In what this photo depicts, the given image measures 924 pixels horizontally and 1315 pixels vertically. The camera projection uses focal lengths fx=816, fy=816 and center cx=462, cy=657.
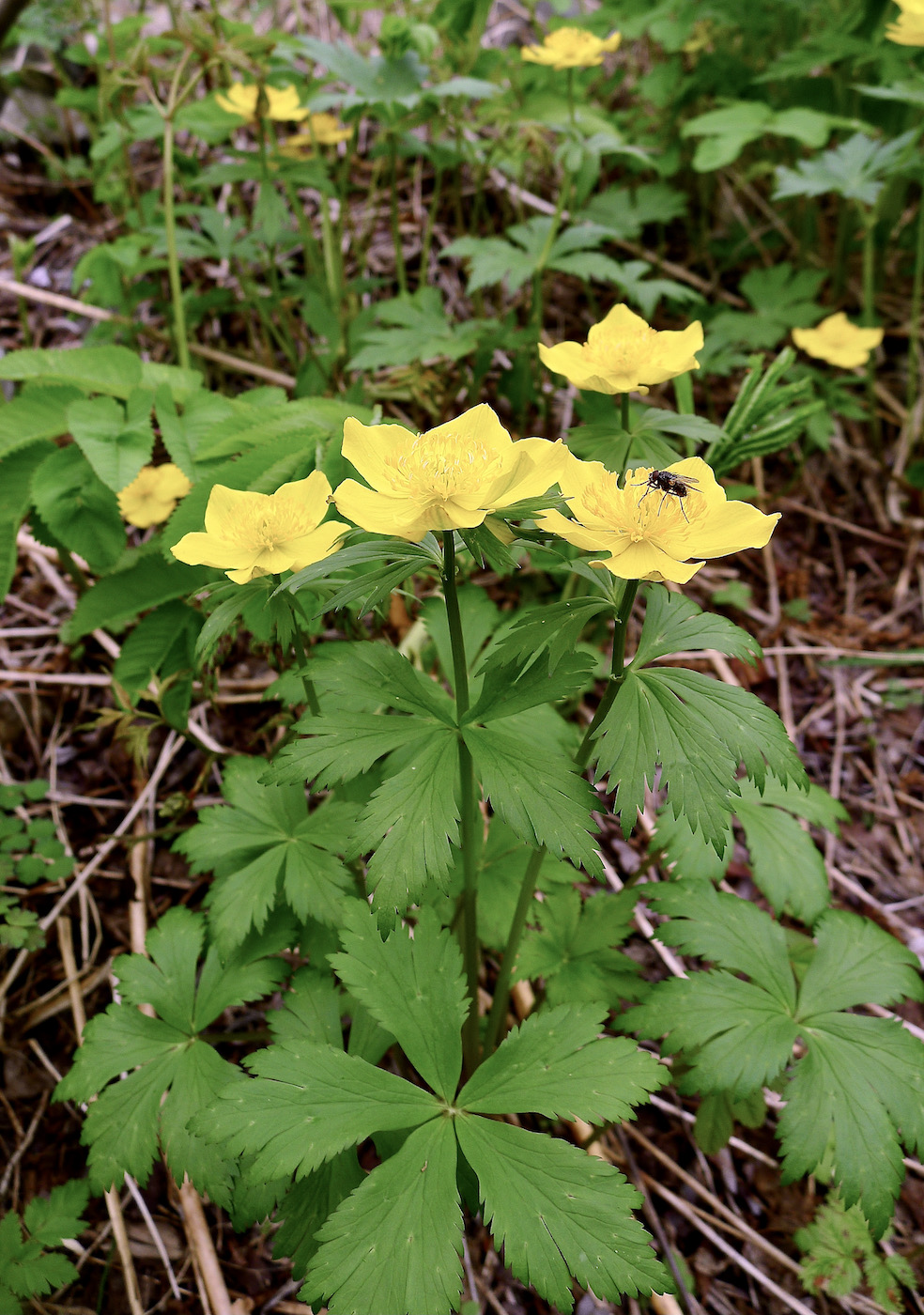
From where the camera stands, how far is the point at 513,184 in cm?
378

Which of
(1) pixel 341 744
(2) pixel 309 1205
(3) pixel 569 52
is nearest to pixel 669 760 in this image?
(1) pixel 341 744

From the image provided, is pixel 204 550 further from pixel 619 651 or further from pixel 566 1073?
pixel 566 1073

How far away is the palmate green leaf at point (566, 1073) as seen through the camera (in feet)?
3.97

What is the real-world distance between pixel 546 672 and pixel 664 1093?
4.23 ft

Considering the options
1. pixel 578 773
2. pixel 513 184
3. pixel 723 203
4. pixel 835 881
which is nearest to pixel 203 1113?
pixel 578 773

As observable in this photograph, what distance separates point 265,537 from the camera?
1.29 m

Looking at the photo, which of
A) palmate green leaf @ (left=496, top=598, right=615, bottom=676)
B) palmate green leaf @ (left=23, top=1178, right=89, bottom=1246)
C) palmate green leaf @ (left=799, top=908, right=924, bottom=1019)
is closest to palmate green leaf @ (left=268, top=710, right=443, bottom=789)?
palmate green leaf @ (left=496, top=598, right=615, bottom=676)

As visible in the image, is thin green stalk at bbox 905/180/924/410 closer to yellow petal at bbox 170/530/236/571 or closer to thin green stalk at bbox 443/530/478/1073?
thin green stalk at bbox 443/530/478/1073

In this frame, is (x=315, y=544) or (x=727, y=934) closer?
(x=315, y=544)

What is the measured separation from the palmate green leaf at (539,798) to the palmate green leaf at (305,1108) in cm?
48

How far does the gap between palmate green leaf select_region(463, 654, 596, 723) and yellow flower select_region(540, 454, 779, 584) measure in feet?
0.58

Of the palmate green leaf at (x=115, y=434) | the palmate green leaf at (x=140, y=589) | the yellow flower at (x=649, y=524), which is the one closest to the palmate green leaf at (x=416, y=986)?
the yellow flower at (x=649, y=524)

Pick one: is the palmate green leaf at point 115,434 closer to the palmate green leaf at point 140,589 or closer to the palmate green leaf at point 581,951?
the palmate green leaf at point 140,589

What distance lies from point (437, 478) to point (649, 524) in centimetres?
29
